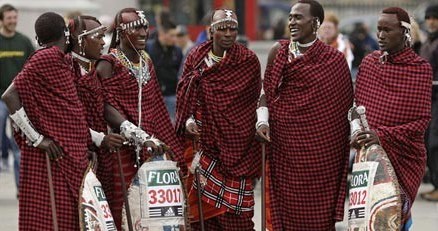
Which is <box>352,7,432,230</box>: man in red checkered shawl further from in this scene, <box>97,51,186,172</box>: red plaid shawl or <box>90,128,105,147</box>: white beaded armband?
<box>90,128,105,147</box>: white beaded armband

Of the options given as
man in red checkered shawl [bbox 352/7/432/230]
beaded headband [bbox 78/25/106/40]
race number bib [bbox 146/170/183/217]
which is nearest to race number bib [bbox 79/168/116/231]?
race number bib [bbox 146/170/183/217]

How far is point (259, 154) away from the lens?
9.41 m

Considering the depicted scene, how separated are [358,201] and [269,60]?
A: 122 cm

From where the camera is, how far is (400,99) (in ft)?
29.0

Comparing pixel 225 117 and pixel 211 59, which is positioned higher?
pixel 211 59

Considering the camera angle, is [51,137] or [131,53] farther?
[131,53]

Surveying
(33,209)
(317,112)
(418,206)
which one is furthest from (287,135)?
(418,206)

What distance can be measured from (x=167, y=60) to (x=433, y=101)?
2.79 m

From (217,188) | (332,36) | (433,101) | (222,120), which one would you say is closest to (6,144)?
(332,36)

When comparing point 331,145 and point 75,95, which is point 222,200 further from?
point 75,95

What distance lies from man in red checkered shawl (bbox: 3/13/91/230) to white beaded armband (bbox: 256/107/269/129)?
1168 mm

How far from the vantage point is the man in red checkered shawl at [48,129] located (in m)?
8.36

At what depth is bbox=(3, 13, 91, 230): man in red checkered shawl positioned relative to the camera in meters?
8.36

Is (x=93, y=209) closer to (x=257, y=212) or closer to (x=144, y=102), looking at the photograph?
(x=144, y=102)
